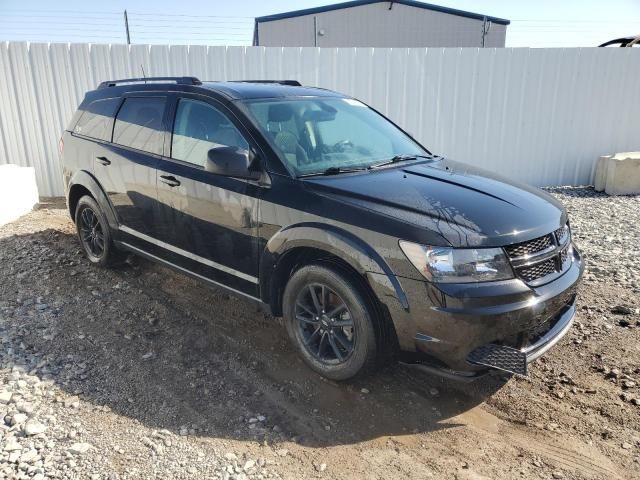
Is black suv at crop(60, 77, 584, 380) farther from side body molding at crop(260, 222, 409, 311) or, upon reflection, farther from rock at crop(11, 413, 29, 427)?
rock at crop(11, 413, 29, 427)

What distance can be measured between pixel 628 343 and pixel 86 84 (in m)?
8.29

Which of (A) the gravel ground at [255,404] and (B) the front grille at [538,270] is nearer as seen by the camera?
(A) the gravel ground at [255,404]

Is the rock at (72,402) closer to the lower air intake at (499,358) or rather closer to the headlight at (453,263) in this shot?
the headlight at (453,263)

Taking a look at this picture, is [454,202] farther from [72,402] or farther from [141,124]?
[141,124]

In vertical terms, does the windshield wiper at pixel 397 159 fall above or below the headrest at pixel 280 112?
below

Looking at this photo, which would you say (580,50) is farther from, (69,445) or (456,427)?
(69,445)

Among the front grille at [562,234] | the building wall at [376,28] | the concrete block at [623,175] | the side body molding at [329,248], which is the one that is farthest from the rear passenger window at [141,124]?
the building wall at [376,28]

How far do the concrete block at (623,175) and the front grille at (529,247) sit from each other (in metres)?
7.41

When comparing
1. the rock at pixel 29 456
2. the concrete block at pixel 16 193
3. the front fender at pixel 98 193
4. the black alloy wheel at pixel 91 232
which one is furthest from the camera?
the concrete block at pixel 16 193

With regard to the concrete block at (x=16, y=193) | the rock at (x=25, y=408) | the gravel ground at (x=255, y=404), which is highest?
the concrete block at (x=16, y=193)

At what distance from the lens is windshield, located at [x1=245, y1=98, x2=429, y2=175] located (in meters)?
3.61

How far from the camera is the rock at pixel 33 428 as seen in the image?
285 centimetres

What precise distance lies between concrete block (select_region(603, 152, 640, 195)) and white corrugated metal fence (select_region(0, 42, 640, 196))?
2.69 ft

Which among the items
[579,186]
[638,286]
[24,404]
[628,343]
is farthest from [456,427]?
[579,186]
